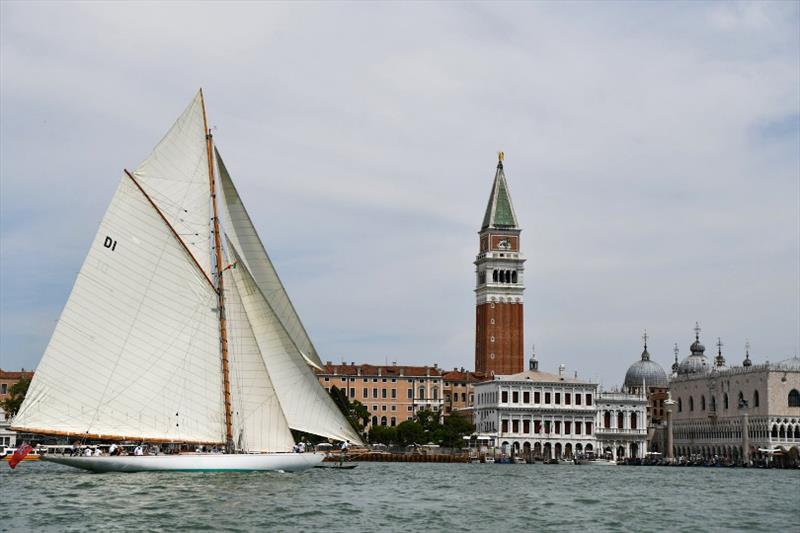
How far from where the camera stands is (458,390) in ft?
486

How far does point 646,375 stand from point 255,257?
130 m

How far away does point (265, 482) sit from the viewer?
148 ft

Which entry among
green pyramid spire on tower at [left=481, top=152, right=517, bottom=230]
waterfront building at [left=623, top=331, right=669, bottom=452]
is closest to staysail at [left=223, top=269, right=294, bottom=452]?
green pyramid spire on tower at [left=481, top=152, right=517, bottom=230]

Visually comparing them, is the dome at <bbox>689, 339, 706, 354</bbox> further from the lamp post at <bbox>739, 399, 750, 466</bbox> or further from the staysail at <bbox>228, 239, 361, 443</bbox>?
the staysail at <bbox>228, 239, 361, 443</bbox>

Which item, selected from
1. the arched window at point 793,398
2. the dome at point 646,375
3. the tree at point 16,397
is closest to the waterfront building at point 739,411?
the arched window at point 793,398

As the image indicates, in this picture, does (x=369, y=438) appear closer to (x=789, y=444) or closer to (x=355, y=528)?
(x=789, y=444)

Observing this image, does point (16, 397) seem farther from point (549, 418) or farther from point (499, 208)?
point (499, 208)

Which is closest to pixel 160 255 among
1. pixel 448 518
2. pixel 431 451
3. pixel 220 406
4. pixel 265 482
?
pixel 220 406

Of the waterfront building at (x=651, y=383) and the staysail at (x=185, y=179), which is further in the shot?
the waterfront building at (x=651, y=383)

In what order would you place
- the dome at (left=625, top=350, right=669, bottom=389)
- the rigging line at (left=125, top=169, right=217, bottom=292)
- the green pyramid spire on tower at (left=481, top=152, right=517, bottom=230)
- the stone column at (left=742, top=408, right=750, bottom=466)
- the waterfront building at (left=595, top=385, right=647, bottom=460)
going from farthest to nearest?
the dome at (left=625, top=350, right=669, bottom=389) → the green pyramid spire on tower at (left=481, top=152, right=517, bottom=230) → the waterfront building at (left=595, top=385, right=647, bottom=460) → the stone column at (left=742, top=408, right=750, bottom=466) → the rigging line at (left=125, top=169, right=217, bottom=292)

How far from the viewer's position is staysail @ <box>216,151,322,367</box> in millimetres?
49438

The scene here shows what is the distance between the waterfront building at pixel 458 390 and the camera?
147 m

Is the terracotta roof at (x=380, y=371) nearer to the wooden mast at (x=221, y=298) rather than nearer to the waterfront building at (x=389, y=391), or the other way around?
the waterfront building at (x=389, y=391)

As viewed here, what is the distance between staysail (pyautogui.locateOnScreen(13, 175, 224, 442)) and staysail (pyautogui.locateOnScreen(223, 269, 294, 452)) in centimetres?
73
